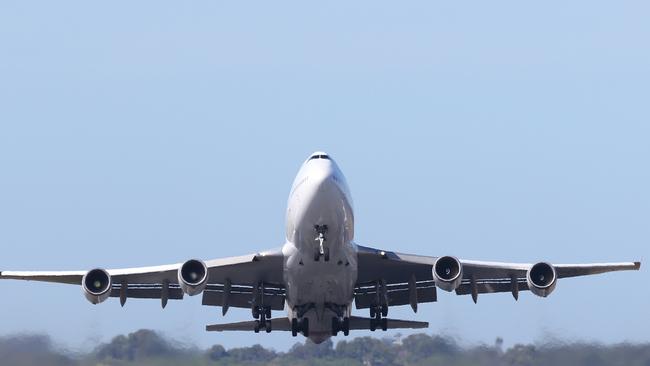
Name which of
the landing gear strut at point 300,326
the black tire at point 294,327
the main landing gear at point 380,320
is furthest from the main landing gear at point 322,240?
the main landing gear at point 380,320

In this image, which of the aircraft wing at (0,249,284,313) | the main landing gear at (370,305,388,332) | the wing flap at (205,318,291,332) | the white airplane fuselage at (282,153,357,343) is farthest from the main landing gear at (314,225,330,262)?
the main landing gear at (370,305,388,332)

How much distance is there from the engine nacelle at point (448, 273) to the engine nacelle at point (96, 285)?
8633mm

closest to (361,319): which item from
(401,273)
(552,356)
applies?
(401,273)

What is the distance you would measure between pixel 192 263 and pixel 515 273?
9.06 metres

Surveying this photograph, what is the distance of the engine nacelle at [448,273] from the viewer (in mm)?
44812

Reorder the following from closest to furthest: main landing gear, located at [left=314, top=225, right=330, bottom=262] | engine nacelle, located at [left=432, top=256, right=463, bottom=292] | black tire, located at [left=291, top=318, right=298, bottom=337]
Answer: main landing gear, located at [left=314, top=225, right=330, bottom=262]
engine nacelle, located at [left=432, top=256, right=463, bottom=292]
black tire, located at [left=291, top=318, right=298, bottom=337]

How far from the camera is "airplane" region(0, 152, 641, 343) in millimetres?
42875

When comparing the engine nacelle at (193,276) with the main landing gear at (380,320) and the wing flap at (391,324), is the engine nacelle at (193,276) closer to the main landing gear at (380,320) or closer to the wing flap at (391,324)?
the wing flap at (391,324)

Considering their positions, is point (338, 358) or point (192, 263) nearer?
point (192, 263)

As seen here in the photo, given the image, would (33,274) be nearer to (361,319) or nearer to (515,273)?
(361,319)

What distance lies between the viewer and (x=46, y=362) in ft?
152

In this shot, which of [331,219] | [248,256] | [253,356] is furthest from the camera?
[253,356]

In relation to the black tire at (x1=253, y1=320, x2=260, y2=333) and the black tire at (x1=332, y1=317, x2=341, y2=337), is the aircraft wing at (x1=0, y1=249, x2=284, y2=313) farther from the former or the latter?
the black tire at (x1=332, y1=317, x2=341, y2=337)

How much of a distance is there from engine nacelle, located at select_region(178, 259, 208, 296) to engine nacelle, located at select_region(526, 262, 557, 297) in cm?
859
